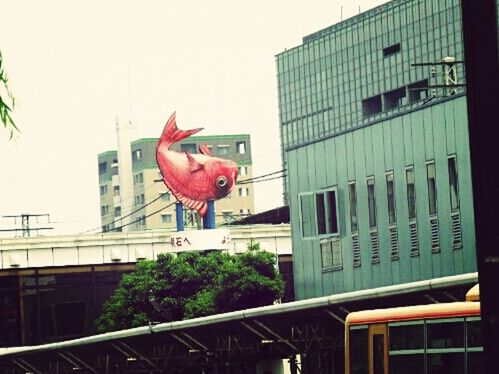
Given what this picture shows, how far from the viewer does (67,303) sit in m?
94.1

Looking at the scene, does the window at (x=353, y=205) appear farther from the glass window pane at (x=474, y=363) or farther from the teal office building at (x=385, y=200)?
the glass window pane at (x=474, y=363)

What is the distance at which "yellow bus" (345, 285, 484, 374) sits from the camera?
71.6ft

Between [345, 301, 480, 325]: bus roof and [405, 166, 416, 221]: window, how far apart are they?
25188 millimetres

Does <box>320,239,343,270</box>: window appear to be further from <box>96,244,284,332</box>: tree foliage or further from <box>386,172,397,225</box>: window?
<box>96,244,284,332</box>: tree foliage

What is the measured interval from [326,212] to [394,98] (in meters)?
102

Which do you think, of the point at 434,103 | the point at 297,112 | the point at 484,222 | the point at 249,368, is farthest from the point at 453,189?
the point at 297,112

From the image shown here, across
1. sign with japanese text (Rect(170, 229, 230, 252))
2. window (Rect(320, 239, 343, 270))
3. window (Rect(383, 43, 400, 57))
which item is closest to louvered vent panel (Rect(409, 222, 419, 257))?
window (Rect(320, 239, 343, 270))

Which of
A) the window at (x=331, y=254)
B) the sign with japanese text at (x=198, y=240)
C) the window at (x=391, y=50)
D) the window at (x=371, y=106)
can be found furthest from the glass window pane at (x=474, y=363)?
the window at (x=371, y=106)

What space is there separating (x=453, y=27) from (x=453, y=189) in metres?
101

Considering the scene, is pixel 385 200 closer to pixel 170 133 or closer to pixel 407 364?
pixel 407 364

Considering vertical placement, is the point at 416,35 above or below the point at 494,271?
above

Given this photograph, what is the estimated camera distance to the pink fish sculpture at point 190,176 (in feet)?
314

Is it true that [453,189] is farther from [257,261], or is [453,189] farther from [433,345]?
[257,261]

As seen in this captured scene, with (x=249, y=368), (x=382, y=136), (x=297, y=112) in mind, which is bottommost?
(x=249, y=368)
